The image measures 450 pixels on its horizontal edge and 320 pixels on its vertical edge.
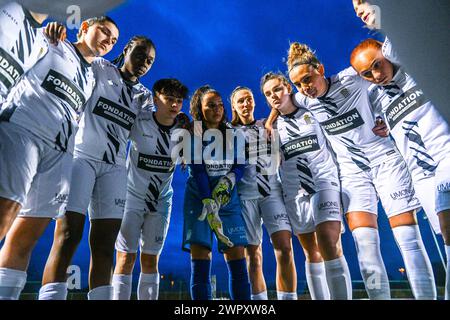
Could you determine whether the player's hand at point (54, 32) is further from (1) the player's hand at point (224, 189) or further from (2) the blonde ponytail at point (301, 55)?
(2) the blonde ponytail at point (301, 55)

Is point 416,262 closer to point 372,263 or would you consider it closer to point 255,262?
point 372,263

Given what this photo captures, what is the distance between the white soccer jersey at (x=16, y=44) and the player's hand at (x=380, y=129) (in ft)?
8.55

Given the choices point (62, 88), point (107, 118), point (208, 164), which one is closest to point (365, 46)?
point (208, 164)

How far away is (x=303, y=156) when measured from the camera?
3.22m

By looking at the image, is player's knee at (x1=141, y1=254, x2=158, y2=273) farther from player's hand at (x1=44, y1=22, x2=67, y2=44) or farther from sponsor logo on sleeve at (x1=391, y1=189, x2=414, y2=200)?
sponsor logo on sleeve at (x1=391, y1=189, x2=414, y2=200)

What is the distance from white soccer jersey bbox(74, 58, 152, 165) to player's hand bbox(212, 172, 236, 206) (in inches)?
30.9

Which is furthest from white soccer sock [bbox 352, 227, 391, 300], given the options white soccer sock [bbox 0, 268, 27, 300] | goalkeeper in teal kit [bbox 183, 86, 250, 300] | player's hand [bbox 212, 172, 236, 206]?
white soccer sock [bbox 0, 268, 27, 300]

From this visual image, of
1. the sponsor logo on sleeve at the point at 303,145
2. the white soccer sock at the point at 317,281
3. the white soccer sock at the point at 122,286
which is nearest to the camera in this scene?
the white soccer sock at the point at 122,286

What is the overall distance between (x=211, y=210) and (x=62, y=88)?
141 cm

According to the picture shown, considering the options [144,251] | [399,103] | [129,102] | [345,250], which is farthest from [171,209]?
[399,103]

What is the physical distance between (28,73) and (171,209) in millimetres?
Answer: 1550

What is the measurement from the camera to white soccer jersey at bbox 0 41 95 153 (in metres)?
2.25

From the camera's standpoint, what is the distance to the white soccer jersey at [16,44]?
2.29 m

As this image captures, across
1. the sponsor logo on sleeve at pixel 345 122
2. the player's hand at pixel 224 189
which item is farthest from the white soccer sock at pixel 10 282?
the sponsor logo on sleeve at pixel 345 122
